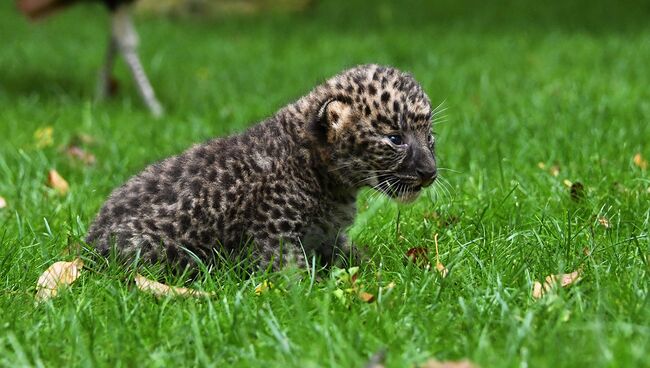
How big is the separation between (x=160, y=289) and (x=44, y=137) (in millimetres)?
4418

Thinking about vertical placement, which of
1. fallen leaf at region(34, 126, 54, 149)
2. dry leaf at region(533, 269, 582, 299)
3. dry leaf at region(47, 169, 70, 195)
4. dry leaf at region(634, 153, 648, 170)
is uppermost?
fallen leaf at region(34, 126, 54, 149)

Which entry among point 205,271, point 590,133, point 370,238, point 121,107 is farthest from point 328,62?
point 205,271

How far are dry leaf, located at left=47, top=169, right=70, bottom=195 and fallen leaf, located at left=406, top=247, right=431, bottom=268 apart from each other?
2944mm

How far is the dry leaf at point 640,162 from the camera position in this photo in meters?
6.56

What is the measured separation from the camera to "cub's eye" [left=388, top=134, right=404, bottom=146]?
482cm

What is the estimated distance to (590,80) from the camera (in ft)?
33.9

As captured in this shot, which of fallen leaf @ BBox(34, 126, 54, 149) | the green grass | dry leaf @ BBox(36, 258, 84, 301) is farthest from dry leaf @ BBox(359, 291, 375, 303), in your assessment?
fallen leaf @ BBox(34, 126, 54, 149)


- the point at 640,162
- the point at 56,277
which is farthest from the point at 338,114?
the point at 640,162

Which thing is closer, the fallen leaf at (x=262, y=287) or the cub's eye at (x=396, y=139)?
the fallen leaf at (x=262, y=287)

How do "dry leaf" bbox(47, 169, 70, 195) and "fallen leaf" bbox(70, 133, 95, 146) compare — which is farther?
"fallen leaf" bbox(70, 133, 95, 146)

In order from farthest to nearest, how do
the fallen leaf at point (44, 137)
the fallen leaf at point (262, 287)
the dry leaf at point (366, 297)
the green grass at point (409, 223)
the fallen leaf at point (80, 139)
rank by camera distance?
the fallen leaf at point (80, 139)
the fallen leaf at point (44, 137)
the fallen leaf at point (262, 287)
the dry leaf at point (366, 297)
the green grass at point (409, 223)

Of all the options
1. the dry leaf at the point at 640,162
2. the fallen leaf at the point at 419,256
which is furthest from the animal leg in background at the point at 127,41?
the fallen leaf at the point at 419,256

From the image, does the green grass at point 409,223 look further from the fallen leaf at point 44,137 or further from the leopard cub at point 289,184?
the leopard cub at point 289,184

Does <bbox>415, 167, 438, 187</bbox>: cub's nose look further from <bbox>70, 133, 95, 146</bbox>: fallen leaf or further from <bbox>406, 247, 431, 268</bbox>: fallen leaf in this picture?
<bbox>70, 133, 95, 146</bbox>: fallen leaf
